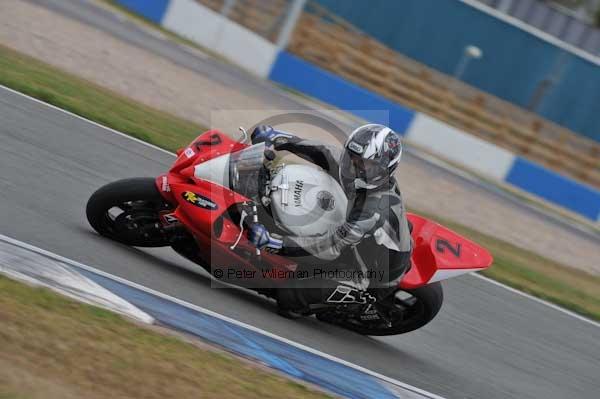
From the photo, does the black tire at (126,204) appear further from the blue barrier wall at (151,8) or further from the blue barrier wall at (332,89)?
the blue barrier wall at (151,8)

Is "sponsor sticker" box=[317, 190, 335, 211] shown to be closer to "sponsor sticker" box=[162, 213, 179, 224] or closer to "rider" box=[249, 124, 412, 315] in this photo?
"rider" box=[249, 124, 412, 315]

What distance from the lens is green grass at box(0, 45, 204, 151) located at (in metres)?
11.4

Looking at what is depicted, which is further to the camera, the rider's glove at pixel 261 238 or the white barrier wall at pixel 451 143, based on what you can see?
the white barrier wall at pixel 451 143

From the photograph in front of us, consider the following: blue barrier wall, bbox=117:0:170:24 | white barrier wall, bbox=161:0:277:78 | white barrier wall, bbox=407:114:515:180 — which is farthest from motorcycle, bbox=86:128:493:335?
blue barrier wall, bbox=117:0:170:24

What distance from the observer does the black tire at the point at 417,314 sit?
7359 millimetres

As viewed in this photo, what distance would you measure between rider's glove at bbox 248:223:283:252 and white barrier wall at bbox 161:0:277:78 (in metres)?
17.7

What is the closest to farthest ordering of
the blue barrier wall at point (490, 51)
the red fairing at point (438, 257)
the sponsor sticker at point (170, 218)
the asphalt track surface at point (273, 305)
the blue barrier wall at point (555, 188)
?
the sponsor sticker at point (170, 218) → the asphalt track surface at point (273, 305) → the red fairing at point (438, 257) → the blue barrier wall at point (555, 188) → the blue barrier wall at point (490, 51)

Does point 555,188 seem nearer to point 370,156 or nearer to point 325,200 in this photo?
point 325,200

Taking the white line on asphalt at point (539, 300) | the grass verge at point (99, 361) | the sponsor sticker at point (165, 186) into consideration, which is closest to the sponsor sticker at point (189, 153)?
the sponsor sticker at point (165, 186)

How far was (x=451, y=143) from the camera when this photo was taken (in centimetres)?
2277

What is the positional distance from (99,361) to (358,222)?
2.38 metres

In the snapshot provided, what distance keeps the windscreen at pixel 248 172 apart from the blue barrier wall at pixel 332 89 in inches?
619

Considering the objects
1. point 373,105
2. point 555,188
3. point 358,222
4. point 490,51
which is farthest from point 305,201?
point 490,51

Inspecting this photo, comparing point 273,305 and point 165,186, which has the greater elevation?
point 165,186
